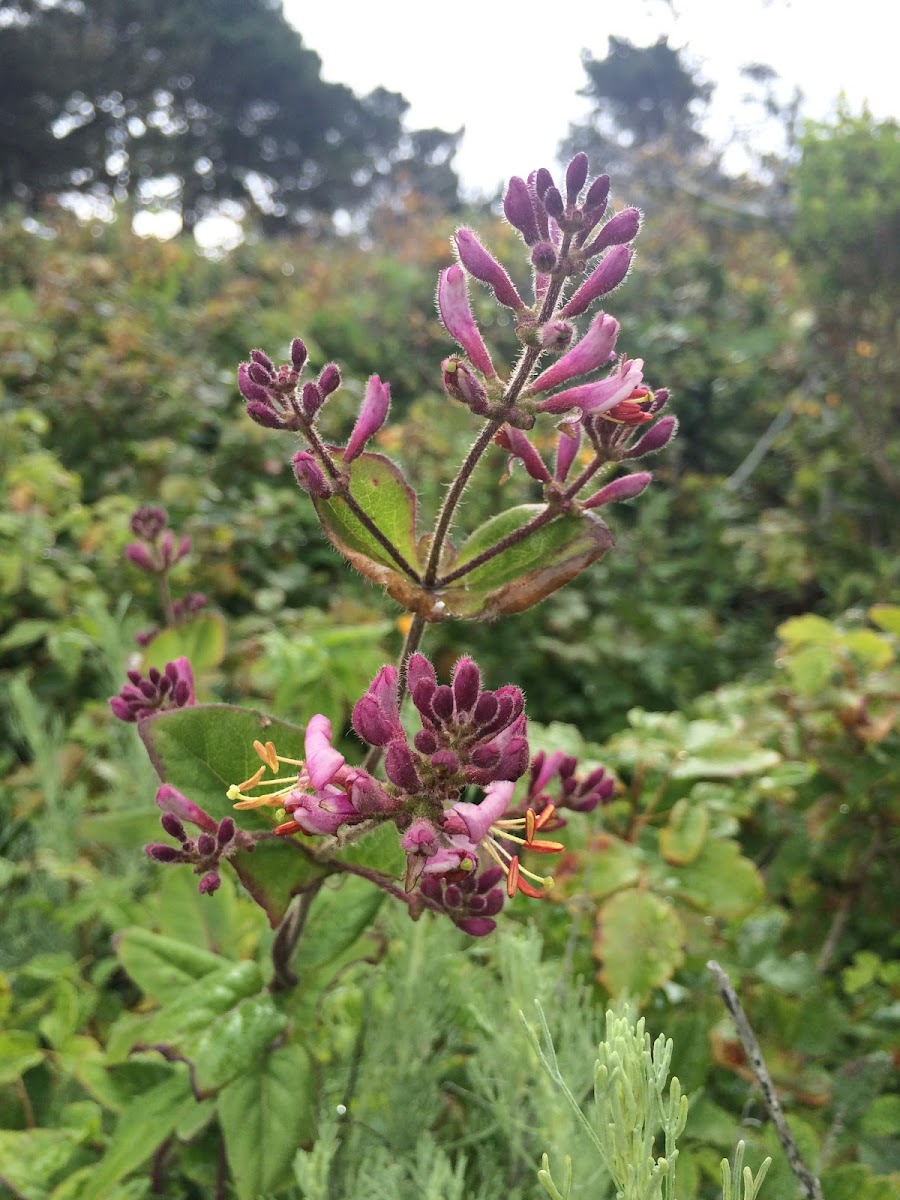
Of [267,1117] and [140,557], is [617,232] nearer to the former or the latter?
[267,1117]

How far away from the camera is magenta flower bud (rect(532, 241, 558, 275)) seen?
0.67 meters

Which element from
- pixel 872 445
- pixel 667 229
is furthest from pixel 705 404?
pixel 667 229

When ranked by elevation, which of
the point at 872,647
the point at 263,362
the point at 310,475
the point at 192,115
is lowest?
the point at 872,647

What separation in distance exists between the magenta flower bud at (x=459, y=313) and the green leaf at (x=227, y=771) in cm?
36

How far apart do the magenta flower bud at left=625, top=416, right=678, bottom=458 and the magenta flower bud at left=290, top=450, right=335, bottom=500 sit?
266 millimetres

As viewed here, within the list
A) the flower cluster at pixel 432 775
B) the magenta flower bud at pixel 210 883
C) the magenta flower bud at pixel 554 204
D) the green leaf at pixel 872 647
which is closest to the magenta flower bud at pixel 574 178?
the magenta flower bud at pixel 554 204

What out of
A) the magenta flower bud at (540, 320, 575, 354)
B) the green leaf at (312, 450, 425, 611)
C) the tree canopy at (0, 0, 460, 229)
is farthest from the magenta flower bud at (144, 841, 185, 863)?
the tree canopy at (0, 0, 460, 229)

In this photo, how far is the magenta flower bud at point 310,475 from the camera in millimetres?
659

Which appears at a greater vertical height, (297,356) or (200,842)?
(297,356)

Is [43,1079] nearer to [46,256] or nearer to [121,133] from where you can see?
[46,256]

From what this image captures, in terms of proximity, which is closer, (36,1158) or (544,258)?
(544,258)

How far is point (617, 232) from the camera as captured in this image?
2.23 ft

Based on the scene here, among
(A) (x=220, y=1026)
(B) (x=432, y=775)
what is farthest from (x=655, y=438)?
(A) (x=220, y=1026)

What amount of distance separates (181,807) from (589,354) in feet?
1.61
